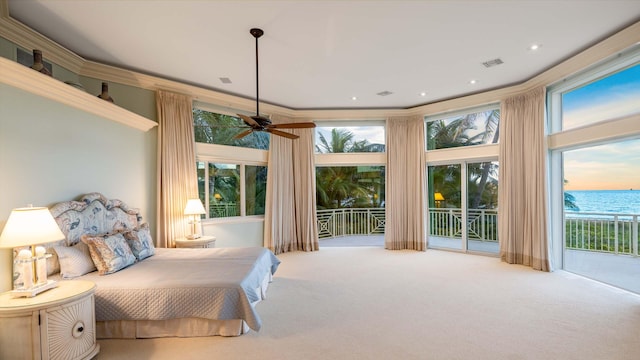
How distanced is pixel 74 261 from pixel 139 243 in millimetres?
781

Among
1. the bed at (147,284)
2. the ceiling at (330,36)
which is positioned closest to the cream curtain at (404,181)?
the ceiling at (330,36)

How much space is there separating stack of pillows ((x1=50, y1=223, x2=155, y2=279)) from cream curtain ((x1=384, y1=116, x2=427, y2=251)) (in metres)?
4.96

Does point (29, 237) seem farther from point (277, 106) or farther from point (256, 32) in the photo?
point (277, 106)

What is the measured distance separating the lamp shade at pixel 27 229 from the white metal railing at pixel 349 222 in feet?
20.0

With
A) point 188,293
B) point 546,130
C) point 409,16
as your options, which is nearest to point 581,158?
point 546,130

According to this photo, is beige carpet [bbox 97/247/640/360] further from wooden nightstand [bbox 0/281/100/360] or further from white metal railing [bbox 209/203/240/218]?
white metal railing [bbox 209/203/240/218]

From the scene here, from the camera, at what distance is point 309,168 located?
265 inches

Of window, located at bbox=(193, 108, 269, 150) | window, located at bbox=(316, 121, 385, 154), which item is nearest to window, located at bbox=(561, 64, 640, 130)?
window, located at bbox=(316, 121, 385, 154)

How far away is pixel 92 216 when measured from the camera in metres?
3.45

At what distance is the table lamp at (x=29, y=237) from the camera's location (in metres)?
2.23

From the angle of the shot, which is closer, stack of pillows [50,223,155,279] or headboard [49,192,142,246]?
stack of pillows [50,223,155,279]

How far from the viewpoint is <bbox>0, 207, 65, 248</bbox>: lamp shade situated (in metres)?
2.21

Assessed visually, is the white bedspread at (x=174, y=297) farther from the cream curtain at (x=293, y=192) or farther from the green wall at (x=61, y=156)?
the cream curtain at (x=293, y=192)

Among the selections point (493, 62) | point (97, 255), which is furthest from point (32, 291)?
point (493, 62)
